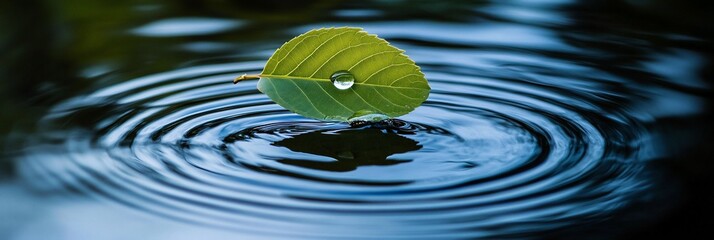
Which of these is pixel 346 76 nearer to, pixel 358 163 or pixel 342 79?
pixel 342 79

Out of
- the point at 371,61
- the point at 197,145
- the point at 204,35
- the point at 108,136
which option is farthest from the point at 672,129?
the point at 204,35

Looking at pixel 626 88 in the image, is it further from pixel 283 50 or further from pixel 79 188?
pixel 79 188

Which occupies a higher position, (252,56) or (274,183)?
(252,56)

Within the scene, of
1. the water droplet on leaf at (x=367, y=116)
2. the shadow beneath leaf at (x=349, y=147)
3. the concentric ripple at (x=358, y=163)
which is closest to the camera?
the concentric ripple at (x=358, y=163)

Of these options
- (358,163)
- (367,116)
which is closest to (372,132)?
(367,116)

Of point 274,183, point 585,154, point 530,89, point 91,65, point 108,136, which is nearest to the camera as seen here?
point 274,183
